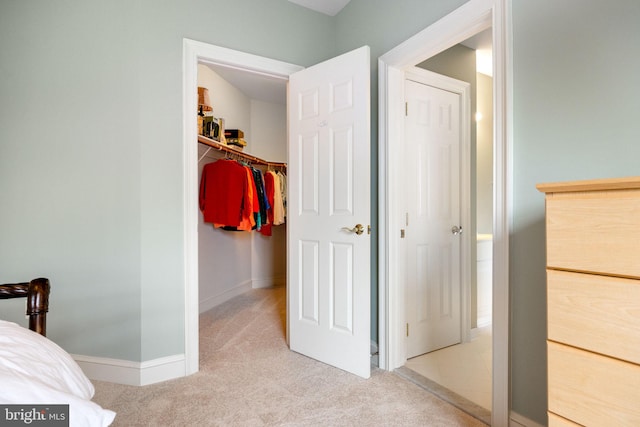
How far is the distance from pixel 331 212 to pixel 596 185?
164 centimetres

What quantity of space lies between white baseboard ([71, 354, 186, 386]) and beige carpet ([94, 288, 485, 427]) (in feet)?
0.16

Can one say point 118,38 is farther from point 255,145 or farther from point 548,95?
point 255,145

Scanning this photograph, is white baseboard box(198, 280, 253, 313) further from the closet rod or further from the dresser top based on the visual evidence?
the dresser top

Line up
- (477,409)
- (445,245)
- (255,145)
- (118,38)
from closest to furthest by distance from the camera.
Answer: (477,409) → (118,38) → (445,245) → (255,145)

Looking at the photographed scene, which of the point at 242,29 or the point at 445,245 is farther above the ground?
the point at 242,29

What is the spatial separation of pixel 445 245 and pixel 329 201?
1.08 meters

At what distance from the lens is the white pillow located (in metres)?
0.67

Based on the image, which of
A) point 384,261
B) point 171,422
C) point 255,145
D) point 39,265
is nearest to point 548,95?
point 384,261

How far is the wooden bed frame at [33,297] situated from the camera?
1.04m

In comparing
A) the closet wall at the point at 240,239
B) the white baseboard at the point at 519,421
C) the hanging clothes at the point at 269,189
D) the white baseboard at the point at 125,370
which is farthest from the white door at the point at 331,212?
the hanging clothes at the point at 269,189

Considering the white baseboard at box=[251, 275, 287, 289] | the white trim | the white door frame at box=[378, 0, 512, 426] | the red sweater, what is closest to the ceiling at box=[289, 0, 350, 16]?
the white door frame at box=[378, 0, 512, 426]

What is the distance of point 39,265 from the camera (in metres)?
2.16

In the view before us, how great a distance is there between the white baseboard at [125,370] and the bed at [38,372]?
1274 millimetres

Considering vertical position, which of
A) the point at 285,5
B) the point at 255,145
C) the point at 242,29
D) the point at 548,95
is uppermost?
the point at 285,5
